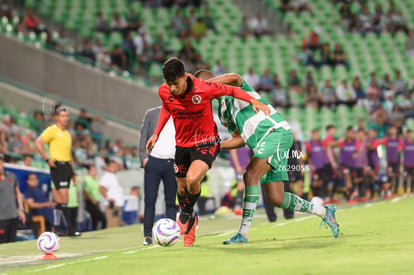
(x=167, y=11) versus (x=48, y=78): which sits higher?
(x=167, y=11)

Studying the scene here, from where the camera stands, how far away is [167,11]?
33344mm

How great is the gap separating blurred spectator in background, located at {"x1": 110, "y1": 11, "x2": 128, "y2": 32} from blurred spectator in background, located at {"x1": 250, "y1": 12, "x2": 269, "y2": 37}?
531cm

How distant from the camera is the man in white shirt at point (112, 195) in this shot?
17984mm

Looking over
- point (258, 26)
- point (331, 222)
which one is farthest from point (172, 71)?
point (258, 26)

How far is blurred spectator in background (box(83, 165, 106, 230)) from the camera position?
17.5 m

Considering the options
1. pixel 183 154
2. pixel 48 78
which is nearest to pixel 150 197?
pixel 183 154

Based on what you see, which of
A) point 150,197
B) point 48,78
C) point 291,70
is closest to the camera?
point 150,197

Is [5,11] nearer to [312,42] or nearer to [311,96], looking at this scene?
[311,96]

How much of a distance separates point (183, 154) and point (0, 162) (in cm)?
598

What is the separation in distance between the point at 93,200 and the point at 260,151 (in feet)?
27.3

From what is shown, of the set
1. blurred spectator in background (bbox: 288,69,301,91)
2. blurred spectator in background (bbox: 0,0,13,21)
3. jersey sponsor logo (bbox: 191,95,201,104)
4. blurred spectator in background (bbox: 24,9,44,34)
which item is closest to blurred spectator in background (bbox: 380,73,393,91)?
blurred spectator in background (bbox: 288,69,301,91)

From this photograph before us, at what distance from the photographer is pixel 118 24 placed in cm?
3133

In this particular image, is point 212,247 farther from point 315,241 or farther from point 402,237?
point 402,237

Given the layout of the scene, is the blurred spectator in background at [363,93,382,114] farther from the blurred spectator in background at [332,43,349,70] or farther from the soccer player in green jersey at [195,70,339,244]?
the soccer player in green jersey at [195,70,339,244]
